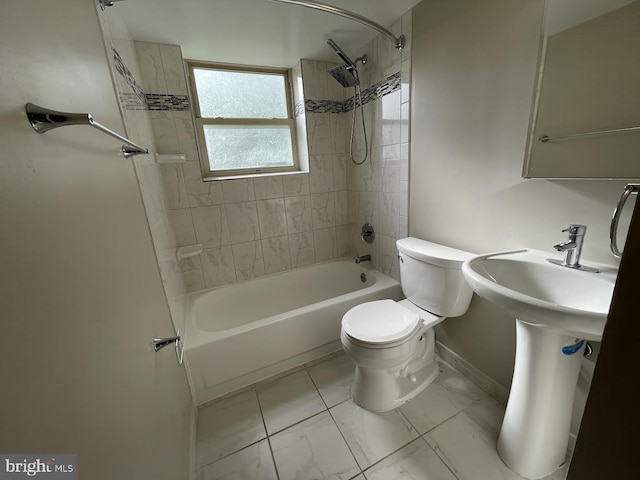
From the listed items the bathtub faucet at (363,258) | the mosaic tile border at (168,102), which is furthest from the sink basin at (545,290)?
the mosaic tile border at (168,102)

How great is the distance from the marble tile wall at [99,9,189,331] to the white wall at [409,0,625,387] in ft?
4.79

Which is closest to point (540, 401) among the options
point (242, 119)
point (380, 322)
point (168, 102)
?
point (380, 322)

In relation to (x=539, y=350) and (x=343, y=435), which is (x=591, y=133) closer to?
(x=539, y=350)

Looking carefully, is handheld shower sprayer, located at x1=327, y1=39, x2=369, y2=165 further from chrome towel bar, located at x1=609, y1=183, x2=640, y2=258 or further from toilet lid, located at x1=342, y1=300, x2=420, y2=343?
chrome towel bar, located at x1=609, y1=183, x2=640, y2=258

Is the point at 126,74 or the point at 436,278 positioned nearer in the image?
the point at 126,74

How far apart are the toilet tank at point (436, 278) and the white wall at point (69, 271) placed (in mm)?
1269

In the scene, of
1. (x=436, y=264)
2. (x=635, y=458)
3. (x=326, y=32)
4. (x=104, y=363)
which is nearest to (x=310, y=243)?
(x=436, y=264)

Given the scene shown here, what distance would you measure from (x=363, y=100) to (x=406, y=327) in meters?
1.66

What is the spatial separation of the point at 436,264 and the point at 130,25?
2132 mm

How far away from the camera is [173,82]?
68.4 inches

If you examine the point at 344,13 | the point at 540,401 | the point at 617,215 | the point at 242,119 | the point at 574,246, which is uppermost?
the point at 344,13

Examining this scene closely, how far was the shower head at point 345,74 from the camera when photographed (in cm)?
175

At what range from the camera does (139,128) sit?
1317mm

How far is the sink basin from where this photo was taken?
0.68 m
